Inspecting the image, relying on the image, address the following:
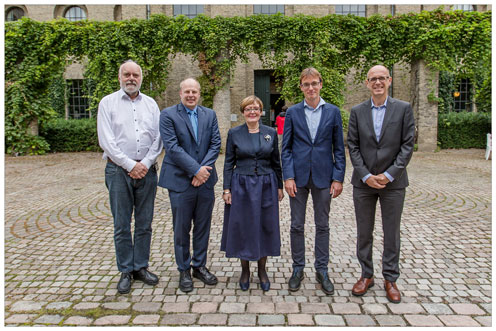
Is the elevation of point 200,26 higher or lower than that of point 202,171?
higher

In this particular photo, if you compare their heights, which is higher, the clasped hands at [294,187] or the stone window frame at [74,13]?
the stone window frame at [74,13]

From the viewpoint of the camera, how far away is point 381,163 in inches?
131

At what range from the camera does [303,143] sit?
361 centimetres

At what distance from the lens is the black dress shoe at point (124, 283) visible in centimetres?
349

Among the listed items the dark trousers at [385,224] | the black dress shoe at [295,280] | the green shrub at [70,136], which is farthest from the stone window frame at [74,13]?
the dark trousers at [385,224]

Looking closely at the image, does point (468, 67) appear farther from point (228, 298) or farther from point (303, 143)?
point (228, 298)

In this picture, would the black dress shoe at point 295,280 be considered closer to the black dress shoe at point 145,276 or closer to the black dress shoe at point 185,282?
the black dress shoe at point 185,282

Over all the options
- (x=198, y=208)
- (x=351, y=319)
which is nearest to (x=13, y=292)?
(x=198, y=208)

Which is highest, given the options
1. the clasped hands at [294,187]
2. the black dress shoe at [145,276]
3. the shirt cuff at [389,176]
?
the shirt cuff at [389,176]

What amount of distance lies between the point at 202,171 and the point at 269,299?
136 cm

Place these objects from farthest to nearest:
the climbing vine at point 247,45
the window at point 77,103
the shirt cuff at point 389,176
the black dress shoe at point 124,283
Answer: the window at point 77,103, the climbing vine at point 247,45, the black dress shoe at point 124,283, the shirt cuff at point 389,176

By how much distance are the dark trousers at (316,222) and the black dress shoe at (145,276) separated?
147cm

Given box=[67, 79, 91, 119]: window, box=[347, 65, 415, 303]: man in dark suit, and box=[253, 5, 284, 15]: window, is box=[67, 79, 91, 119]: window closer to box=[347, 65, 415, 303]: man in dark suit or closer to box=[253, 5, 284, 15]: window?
box=[253, 5, 284, 15]: window

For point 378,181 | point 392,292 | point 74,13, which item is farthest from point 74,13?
point 392,292
